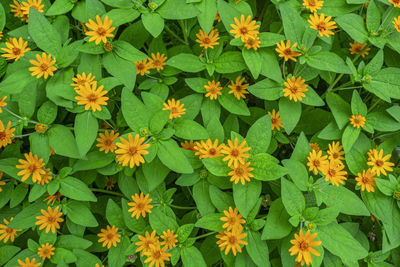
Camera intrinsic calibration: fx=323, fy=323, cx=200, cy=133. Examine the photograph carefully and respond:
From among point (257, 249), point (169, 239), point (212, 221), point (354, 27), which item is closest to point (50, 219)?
point (169, 239)

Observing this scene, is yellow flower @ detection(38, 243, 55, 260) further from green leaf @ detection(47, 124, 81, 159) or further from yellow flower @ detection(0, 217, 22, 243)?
green leaf @ detection(47, 124, 81, 159)

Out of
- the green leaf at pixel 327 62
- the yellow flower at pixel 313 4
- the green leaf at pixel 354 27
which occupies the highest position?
the yellow flower at pixel 313 4

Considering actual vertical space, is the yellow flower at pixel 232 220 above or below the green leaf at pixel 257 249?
above

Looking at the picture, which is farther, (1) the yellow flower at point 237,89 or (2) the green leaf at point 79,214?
(1) the yellow flower at point 237,89

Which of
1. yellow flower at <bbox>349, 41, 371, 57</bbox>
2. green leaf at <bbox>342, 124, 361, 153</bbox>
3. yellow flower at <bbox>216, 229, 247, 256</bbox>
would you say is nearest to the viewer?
yellow flower at <bbox>216, 229, 247, 256</bbox>

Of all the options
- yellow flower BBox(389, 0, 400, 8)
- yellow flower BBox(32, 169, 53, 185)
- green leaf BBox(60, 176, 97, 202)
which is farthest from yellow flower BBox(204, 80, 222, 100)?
yellow flower BBox(389, 0, 400, 8)

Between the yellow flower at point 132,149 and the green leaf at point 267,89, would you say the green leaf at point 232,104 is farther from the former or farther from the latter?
the yellow flower at point 132,149

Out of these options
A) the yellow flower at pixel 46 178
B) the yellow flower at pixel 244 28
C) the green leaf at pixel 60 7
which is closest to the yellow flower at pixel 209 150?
the yellow flower at pixel 244 28

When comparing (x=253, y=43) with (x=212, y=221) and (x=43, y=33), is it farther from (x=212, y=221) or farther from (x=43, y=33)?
(x=43, y=33)
